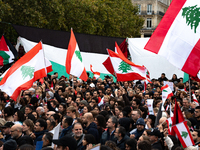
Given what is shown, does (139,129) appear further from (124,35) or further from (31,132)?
(124,35)

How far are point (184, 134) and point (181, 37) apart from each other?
1757 millimetres

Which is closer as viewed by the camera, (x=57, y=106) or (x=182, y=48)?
(x=182, y=48)

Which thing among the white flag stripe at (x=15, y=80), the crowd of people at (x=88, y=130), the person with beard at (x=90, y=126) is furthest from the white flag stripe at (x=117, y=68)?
the person with beard at (x=90, y=126)

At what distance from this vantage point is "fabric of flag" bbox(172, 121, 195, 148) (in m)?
5.75

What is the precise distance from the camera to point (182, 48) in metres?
6.30

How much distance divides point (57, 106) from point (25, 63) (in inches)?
59.2

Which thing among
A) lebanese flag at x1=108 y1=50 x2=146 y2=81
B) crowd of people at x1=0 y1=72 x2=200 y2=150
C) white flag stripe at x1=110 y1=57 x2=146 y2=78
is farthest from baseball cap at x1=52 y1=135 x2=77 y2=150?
white flag stripe at x1=110 y1=57 x2=146 y2=78

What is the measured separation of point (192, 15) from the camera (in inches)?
249

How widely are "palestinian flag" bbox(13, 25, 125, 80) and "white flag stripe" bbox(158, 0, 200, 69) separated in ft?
33.4

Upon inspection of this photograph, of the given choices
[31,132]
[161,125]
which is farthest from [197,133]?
[31,132]

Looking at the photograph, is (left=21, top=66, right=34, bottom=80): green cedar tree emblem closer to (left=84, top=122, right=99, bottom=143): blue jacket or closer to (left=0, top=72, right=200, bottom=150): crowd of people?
(left=0, top=72, right=200, bottom=150): crowd of people

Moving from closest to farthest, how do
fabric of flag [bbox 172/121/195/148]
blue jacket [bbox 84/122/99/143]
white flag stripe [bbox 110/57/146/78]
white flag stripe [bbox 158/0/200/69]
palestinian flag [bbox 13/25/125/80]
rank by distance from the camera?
fabric of flag [bbox 172/121/195/148] < white flag stripe [bbox 158/0/200/69] < blue jacket [bbox 84/122/99/143] < white flag stripe [bbox 110/57/146/78] < palestinian flag [bbox 13/25/125/80]

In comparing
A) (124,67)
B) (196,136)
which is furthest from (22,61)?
(196,136)

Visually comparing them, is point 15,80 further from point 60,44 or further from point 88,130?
point 60,44
